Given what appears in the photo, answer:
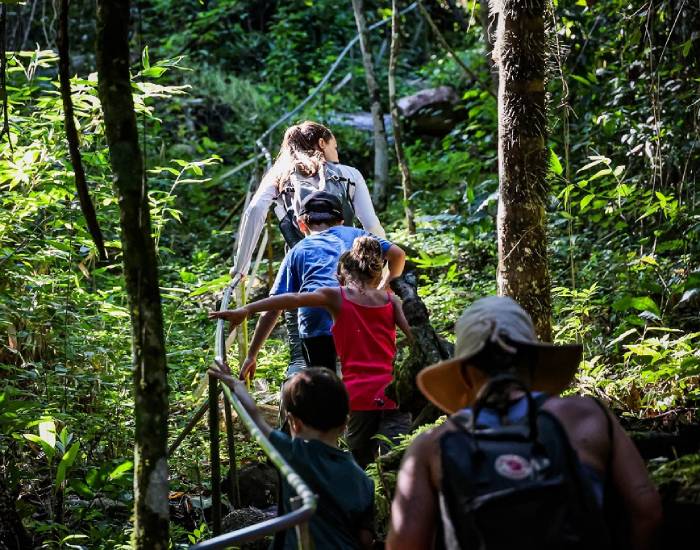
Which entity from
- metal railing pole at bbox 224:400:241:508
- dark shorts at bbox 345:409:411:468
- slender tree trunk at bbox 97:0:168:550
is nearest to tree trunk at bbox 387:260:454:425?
dark shorts at bbox 345:409:411:468

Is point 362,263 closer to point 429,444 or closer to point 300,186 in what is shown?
point 300,186

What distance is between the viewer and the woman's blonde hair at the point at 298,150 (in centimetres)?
564

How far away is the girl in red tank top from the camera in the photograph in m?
4.52

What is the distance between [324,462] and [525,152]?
7.78 feet

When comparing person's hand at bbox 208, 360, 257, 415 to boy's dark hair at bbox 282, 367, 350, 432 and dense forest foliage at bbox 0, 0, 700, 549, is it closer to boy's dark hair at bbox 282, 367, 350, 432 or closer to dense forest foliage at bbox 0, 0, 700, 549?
boy's dark hair at bbox 282, 367, 350, 432

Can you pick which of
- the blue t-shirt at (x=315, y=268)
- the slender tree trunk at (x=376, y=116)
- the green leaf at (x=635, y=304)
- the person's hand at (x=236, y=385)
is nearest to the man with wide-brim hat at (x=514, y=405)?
the person's hand at (x=236, y=385)

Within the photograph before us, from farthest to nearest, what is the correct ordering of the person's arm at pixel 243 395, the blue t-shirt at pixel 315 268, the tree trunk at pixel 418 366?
the tree trunk at pixel 418 366 < the blue t-shirt at pixel 315 268 < the person's arm at pixel 243 395

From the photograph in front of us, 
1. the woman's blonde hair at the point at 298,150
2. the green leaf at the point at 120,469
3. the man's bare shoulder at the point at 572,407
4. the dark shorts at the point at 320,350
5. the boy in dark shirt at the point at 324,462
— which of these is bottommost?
the green leaf at the point at 120,469

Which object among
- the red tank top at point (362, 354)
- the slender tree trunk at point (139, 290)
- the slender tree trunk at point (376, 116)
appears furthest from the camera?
the slender tree trunk at point (376, 116)

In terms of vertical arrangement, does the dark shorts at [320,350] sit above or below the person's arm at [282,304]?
below

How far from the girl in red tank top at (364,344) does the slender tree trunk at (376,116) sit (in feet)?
24.2

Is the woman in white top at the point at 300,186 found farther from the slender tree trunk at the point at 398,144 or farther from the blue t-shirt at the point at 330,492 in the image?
the slender tree trunk at the point at 398,144

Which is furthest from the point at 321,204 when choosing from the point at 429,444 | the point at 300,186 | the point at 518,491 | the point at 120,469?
the point at 518,491

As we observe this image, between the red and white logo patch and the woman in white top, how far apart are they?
3579mm
